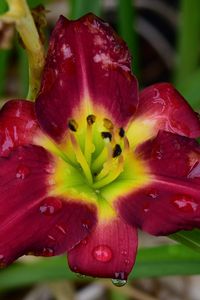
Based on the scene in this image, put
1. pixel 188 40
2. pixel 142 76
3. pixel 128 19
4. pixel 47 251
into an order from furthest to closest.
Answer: pixel 142 76, pixel 188 40, pixel 128 19, pixel 47 251

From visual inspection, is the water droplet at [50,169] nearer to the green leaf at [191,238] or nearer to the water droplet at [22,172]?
the water droplet at [22,172]

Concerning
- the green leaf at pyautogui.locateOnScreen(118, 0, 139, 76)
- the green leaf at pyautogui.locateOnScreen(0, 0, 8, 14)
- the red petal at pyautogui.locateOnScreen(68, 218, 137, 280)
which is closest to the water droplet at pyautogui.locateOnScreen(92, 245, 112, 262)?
the red petal at pyautogui.locateOnScreen(68, 218, 137, 280)

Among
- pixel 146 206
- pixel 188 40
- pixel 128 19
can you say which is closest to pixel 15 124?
pixel 146 206

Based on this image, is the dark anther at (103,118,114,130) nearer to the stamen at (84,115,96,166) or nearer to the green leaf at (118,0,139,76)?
the stamen at (84,115,96,166)

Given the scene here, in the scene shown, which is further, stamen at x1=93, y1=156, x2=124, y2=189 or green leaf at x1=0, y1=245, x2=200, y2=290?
green leaf at x1=0, y1=245, x2=200, y2=290

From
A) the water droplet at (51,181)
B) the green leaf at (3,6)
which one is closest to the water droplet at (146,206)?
the water droplet at (51,181)

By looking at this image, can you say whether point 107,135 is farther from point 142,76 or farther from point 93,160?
point 142,76
